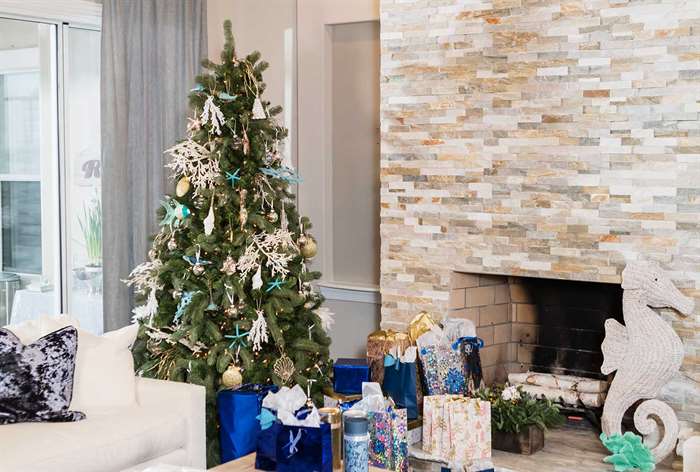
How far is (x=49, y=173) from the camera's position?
509 cm

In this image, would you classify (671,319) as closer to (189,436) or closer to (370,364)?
(370,364)

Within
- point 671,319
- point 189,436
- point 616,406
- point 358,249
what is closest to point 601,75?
point 671,319

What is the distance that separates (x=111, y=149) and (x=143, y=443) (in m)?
2.07

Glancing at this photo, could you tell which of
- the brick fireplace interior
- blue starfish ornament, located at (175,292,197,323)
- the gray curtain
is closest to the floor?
the brick fireplace interior

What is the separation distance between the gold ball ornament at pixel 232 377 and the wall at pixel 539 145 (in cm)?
112

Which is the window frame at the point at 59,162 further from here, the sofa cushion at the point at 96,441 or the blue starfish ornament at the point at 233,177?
the sofa cushion at the point at 96,441

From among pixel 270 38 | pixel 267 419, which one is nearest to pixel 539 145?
pixel 267 419

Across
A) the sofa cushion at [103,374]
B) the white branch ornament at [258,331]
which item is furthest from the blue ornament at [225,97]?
the sofa cushion at [103,374]

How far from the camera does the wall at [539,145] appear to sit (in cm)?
404

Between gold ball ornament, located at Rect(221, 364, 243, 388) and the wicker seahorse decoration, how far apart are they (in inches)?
66.6

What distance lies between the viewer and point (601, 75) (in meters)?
4.20

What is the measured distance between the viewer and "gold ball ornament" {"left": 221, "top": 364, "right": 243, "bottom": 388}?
4.17 meters

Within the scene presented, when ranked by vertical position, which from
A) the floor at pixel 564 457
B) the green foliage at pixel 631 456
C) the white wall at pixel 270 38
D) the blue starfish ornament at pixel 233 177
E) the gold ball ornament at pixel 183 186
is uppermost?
the white wall at pixel 270 38

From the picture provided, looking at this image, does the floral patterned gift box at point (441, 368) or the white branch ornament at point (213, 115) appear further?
the floral patterned gift box at point (441, 368)
